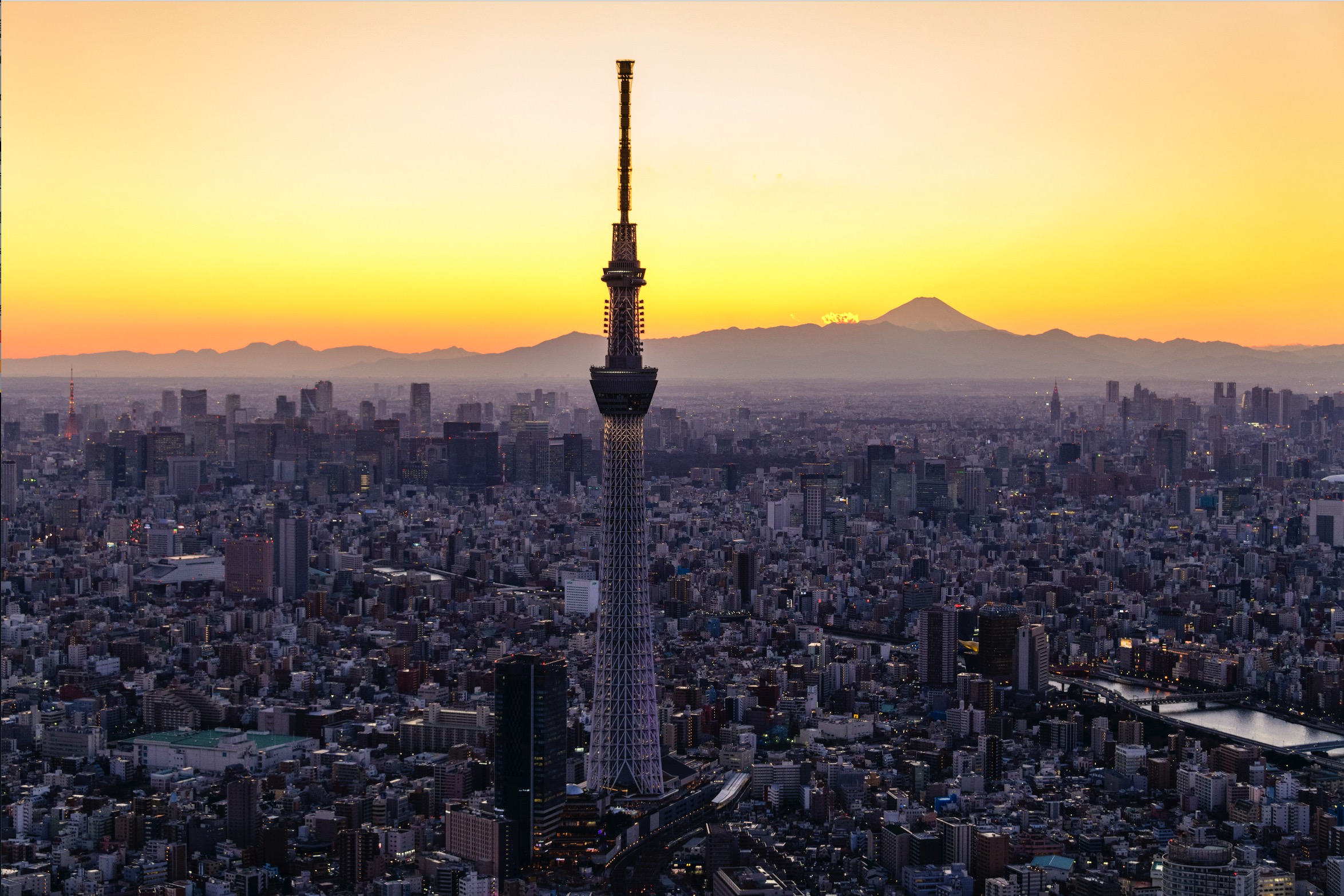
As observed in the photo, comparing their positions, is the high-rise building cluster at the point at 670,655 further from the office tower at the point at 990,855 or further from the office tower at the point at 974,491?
the office tower at the point at 974,491

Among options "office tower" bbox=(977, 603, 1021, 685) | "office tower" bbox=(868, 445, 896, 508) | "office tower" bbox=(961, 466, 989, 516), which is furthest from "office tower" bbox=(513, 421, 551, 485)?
"office tower" bbox=(977, 603, 1021, 685)

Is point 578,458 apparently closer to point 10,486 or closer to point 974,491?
point 974,491

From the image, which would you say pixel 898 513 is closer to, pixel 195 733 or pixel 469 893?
pixel 195 733

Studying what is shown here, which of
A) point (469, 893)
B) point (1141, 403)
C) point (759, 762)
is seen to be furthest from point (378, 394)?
point (469, 893)

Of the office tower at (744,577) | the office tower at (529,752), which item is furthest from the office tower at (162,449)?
the office tower at (529,752)

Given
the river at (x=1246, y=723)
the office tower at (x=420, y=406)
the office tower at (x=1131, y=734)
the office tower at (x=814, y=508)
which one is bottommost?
the river at (x=1246, y=723)

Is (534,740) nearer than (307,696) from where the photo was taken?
Yes
